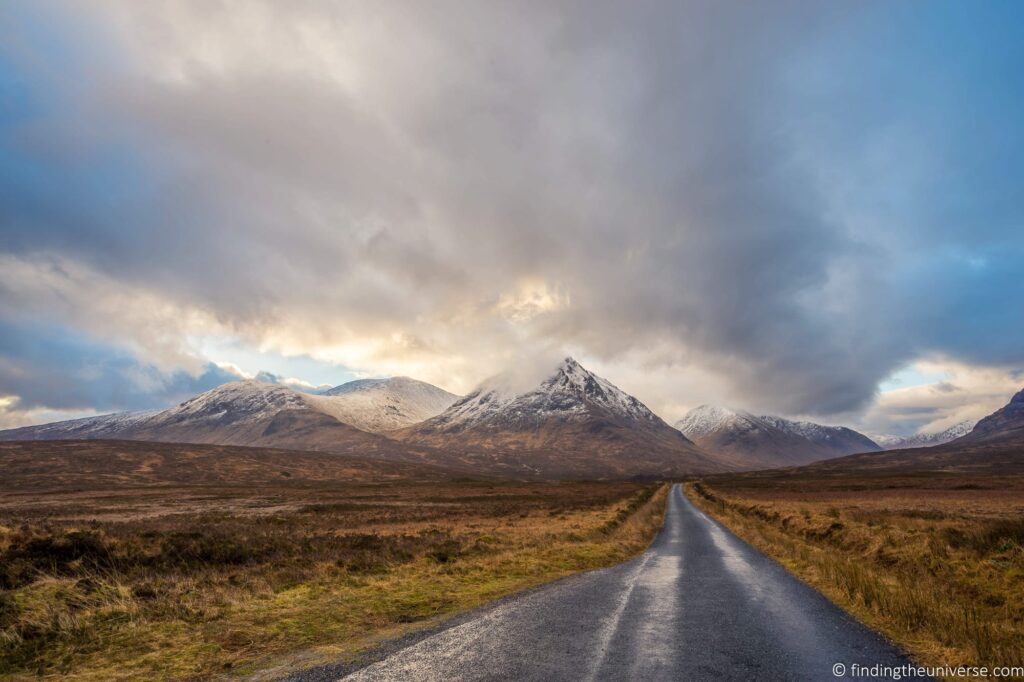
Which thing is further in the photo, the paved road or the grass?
the grass

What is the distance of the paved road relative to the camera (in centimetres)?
835

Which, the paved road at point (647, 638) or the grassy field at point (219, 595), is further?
the grassy field at point (219, 595)

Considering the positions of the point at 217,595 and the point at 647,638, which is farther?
the point at 217,595

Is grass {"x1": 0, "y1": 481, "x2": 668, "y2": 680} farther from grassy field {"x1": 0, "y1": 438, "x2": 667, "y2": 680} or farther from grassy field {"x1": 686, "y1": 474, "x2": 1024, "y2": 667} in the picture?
grassy field {"x1": 686, "y1": 474, "x2": 1024, "y2": 667}

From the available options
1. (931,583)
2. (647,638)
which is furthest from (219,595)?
(931,583)

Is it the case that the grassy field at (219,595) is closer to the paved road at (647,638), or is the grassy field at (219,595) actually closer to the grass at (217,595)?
the grass at (217,595)

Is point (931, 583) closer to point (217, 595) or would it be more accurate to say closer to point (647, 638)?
point (647, 638)

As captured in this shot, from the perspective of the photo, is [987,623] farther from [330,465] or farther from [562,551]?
[330,465]

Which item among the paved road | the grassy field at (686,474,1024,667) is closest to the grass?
the paved road

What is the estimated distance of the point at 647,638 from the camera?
10.1m

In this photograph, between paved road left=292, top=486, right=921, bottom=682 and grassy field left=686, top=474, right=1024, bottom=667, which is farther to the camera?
grassy field left=686, top=474, right=1024, bottom=667

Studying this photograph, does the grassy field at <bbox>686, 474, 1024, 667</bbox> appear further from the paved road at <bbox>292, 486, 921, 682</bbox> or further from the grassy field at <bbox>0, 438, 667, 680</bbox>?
the grassy field at <bbox>0, 438, 667, 680</bbox>

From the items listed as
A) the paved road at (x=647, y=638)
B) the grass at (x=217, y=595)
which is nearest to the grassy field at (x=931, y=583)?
the paved road at (x=647, y=638)

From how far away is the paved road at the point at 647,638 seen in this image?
8.35 meters
